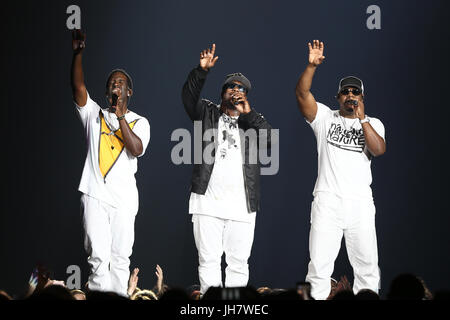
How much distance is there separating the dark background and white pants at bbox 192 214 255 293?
129 centimetres

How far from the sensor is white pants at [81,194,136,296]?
14.3 ft

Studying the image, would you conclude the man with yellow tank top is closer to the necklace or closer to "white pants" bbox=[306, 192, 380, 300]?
the necklace

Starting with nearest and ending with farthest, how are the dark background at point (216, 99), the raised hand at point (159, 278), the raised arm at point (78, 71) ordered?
the raised arm at point (78, 71) < the raised hand at point (159, 278) < the dark background at point (216, 99)

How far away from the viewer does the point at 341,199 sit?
4.54 m

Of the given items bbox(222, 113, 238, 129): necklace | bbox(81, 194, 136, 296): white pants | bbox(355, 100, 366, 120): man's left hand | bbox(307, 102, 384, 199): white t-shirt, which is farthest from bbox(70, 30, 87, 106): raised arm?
bbox(355, 100, 366, 120): man's left hand

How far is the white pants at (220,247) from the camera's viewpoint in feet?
14.5

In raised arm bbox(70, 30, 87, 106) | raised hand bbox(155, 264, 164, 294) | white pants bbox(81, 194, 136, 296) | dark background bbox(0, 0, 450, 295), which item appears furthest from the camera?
dark background bbox(0, 0, 450, 295)

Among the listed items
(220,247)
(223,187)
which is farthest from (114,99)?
(220,247)

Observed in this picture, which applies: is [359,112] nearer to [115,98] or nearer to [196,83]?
[196,83]

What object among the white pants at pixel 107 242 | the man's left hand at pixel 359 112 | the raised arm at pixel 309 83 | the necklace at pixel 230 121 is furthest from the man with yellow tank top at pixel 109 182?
the man's left hand at pixel 359 112

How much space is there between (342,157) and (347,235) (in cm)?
56

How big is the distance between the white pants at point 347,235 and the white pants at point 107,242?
51.8 inches

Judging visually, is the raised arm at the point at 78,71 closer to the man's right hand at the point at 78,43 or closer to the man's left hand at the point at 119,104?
the man's right hand at the point at 78,43

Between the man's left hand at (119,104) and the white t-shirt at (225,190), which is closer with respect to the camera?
the white t-shirt at (225,190)
